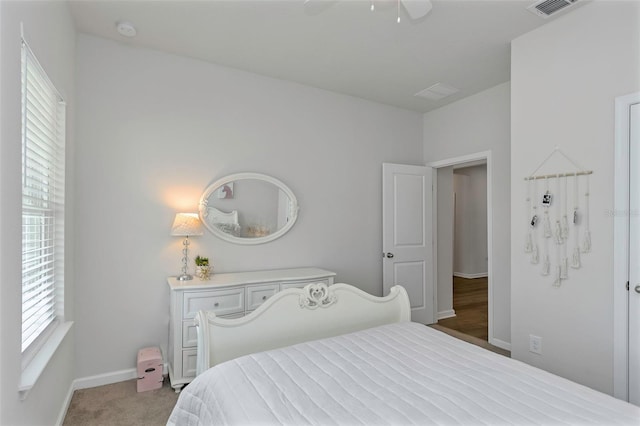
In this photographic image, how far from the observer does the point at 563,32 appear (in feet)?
8.18

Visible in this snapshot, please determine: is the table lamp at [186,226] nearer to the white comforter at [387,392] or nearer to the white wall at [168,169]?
the white wall at [168,169]

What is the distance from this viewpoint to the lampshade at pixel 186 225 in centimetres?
287

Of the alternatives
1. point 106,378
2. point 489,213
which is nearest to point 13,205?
point 106,378

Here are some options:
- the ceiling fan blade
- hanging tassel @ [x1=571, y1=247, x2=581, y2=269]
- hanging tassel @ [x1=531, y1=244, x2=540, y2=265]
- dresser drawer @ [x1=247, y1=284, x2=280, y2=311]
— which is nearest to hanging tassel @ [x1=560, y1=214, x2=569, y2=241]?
hanging tassel @ [x1=571, y1=247, x2=581, y2=269]

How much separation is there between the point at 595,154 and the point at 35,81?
333 cm

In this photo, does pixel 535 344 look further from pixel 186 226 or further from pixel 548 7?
pixel 186 226

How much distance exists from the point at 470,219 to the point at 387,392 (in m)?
7.19

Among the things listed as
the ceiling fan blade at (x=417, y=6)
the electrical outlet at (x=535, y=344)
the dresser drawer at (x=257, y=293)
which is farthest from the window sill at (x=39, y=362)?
the electrical outlet at (x=535, y=344)

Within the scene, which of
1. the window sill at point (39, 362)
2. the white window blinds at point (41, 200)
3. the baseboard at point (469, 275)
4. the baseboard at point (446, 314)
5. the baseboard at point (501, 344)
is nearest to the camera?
the window sill at point (39, 362)

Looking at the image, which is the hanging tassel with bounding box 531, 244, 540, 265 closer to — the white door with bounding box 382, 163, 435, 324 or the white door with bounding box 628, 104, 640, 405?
the white door with bounding box 628, 104, 640, 405

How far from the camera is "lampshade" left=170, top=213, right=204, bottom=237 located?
2.87 metres

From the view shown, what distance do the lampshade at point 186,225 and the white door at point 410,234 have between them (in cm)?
218

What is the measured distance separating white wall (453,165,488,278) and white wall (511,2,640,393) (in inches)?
207

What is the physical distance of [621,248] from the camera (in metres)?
2.17
